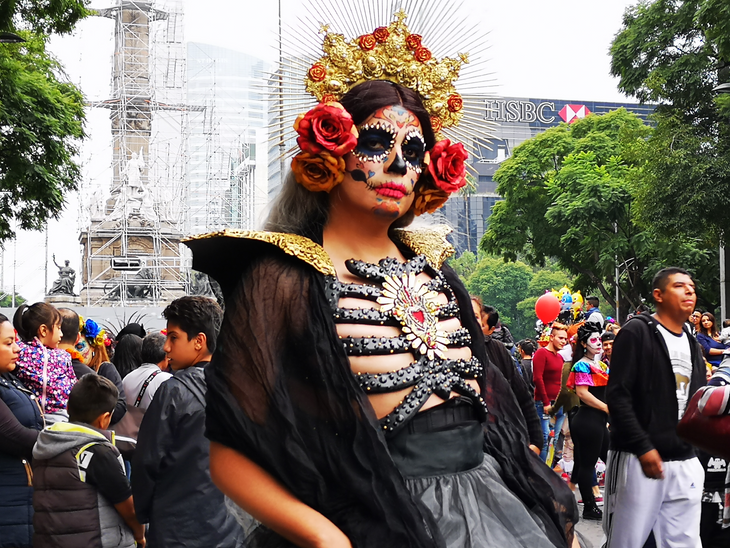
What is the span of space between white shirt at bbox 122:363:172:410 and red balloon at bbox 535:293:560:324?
928 cm

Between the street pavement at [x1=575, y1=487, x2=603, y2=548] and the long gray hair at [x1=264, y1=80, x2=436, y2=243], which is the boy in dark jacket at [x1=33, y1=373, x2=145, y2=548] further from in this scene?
the street pavement at [x1=575, y1=487, x2=603, y2=548]

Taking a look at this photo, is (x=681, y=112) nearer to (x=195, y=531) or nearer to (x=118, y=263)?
(x=195, y=531)

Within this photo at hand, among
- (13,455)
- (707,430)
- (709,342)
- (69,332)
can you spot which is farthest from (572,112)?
(707,430)

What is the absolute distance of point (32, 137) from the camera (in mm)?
17031

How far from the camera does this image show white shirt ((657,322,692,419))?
5.60m

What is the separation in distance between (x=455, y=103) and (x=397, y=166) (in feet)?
1.32

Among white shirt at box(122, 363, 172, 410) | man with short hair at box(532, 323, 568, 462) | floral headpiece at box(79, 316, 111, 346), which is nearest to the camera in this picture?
white shirt at box(122, 363, 172, 410)

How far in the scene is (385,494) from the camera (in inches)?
88.3

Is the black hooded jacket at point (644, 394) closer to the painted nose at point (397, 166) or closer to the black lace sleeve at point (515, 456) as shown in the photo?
the black lace sleeve at point (515, 456)

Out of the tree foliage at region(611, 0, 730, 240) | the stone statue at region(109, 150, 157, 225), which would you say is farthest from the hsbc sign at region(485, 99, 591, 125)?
the tree foliage at region(611, 0, 730, 240)

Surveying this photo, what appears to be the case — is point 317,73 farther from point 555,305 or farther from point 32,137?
point 32,137

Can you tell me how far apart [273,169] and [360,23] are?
0.78 metres

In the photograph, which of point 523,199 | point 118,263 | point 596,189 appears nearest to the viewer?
point 596,189

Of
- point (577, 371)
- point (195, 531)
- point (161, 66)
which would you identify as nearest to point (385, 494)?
point (195, 531)
